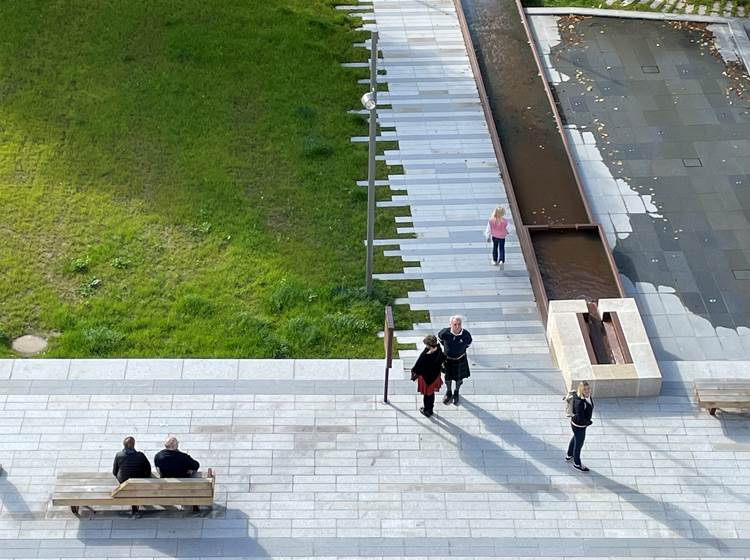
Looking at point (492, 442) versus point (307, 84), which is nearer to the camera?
point (492, 442)

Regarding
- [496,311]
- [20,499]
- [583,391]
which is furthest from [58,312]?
[583,391]

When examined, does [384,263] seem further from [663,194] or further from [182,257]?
[663,194]

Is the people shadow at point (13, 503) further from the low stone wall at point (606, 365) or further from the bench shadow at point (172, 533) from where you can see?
the low stone wall at point (606, 365)

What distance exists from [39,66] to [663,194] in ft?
44.5

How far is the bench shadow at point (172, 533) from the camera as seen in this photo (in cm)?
1571

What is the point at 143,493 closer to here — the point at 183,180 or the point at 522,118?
the point at 183,180

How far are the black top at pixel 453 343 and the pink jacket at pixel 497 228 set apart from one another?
3.50 metres

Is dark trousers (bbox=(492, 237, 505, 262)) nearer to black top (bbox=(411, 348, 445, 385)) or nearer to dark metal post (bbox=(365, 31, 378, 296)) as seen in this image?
dark metal post (bbox=(365, 31, 378, 296))

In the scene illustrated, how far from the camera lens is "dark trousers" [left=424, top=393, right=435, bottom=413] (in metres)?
17.5

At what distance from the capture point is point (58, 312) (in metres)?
19.5

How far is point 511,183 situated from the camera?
2294 centimetres

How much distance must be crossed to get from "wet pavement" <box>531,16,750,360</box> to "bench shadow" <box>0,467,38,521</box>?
1032 cm

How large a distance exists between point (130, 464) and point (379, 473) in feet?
11.9

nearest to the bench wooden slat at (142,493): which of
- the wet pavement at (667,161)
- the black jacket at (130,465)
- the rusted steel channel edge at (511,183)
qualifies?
the black jacket at (130,465)
